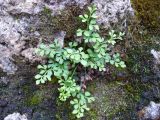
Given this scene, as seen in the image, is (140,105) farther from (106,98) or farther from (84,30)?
(84,30)

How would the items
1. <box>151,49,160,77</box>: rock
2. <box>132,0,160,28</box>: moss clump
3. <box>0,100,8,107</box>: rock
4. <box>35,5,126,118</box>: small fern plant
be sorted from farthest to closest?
<box>132,0,160,28</box>: moss clump
<box>151,49,160,77</box>: rock
<box>0,100,8,107</box>: rock
<box>35,5,126,118</box>: small fern plant

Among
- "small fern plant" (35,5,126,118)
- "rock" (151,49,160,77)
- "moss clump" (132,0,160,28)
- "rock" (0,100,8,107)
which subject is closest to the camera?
"small fern plant" (35,5,126,118)

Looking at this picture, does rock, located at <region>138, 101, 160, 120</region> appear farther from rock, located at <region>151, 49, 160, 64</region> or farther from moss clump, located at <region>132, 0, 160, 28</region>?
moss clump, located at <region>132, 0, 160, 28</region>

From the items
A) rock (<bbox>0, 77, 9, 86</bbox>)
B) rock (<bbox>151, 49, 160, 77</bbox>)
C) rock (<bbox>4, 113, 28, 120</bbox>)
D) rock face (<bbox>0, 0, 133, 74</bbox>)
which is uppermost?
rock face (<bbox>0, 0, 133, 74</bbox>)

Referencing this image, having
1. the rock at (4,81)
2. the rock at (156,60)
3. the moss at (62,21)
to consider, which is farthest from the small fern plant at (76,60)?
the rock at (156,60)

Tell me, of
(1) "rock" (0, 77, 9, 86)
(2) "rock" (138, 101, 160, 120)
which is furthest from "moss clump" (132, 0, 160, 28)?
(1) "rock" (0, 77, 9, 86)

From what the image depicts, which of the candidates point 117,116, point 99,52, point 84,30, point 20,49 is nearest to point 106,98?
point 117,116

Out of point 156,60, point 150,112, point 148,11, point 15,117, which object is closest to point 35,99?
point 15,117

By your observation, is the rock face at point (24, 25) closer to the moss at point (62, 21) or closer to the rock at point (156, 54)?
the moss at point (62, 21)
